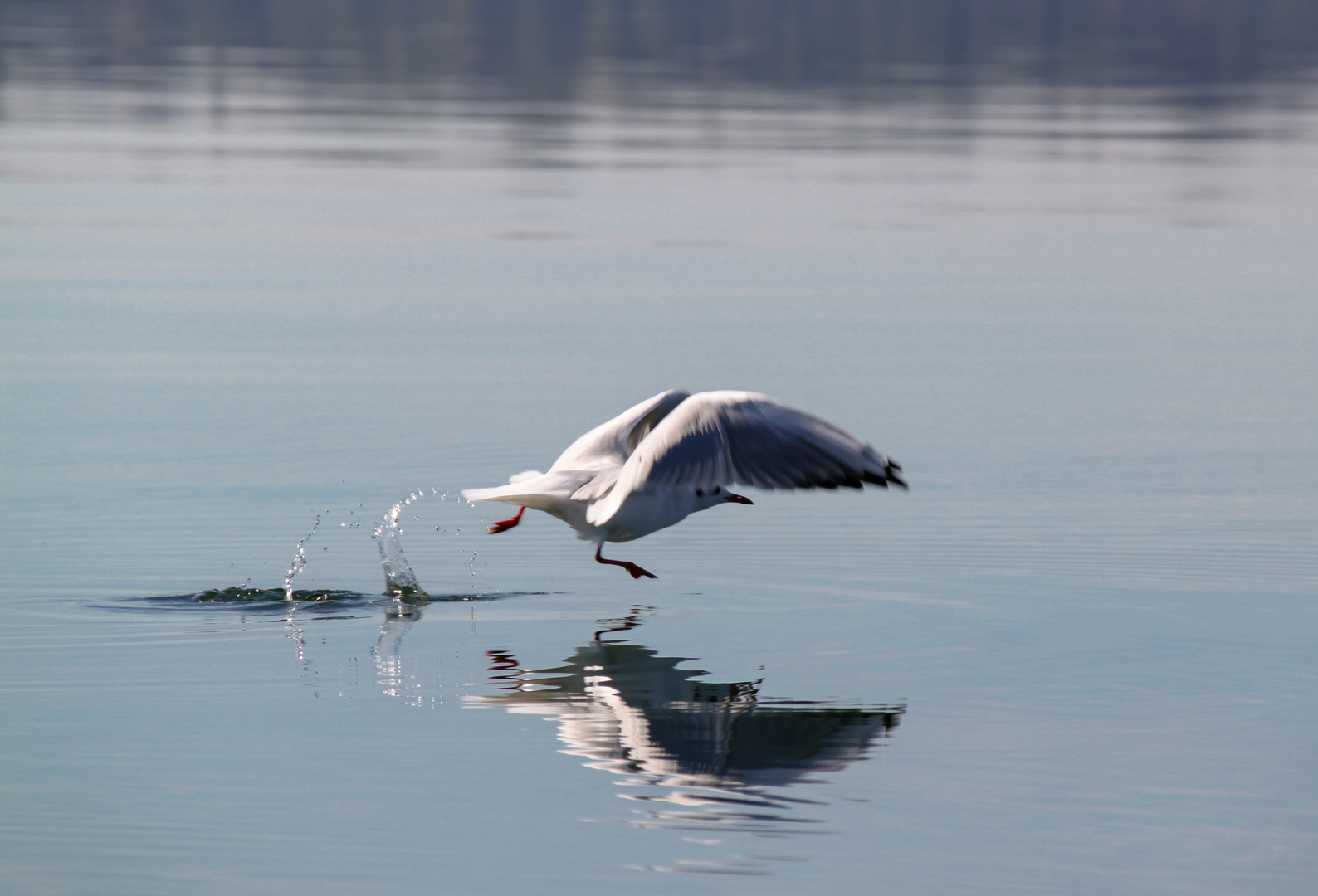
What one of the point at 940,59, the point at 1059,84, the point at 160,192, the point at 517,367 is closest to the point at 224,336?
the point at 517,367

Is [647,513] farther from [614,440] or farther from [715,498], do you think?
[614,440]

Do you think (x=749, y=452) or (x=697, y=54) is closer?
(x=749, y=452)

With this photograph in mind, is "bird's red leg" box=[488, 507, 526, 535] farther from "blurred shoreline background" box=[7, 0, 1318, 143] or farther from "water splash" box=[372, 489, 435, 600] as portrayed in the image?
"blurred shoreline background" box=[7, 0, 1318, 143]

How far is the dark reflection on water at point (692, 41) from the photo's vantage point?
53562 millimetres

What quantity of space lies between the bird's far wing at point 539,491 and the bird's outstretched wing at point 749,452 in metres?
0.35

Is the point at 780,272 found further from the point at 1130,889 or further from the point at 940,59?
the point at 940,59

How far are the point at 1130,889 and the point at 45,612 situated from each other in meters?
5.60

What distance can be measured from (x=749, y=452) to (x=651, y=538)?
2.52 metres

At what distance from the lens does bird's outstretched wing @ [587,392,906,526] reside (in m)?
9.55

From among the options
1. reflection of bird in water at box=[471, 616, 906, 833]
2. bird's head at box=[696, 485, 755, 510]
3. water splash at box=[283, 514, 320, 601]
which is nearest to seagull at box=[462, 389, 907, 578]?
bird's head at box=[696, 485, 755, 510]

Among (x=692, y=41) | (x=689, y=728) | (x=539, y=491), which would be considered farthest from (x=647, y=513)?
(x=692, y=41)

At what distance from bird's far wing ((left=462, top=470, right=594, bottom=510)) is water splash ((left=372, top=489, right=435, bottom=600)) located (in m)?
0.87

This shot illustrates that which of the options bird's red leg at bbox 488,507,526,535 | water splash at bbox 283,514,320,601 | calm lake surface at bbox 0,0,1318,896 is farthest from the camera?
bird's red leg at bbox 488,507,526,535

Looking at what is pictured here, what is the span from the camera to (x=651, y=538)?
12062 millimetres
